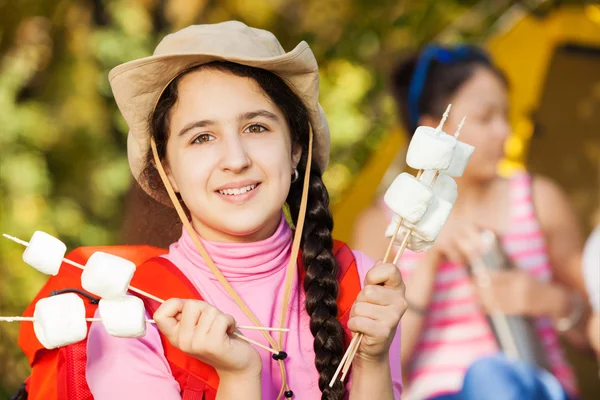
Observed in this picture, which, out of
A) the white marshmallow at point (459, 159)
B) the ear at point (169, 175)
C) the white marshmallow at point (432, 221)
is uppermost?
the white marshmallow at point (459, 159)

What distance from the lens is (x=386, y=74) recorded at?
6.41 metres

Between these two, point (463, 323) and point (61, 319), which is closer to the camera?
point (61, 319)

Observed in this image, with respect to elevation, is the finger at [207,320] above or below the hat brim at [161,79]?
below

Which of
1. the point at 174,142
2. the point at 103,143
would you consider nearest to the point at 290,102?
the point at 174,142

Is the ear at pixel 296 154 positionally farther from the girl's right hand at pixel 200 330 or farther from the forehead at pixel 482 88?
the forehead at pixel 482 88

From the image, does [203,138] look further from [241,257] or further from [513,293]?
[513,293]

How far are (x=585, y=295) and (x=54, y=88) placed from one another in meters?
4.72

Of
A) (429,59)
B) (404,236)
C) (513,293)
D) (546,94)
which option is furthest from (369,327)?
(546,94)

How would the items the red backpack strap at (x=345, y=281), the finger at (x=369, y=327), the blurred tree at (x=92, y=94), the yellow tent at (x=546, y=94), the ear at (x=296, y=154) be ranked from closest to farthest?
the finger at (x=369, y=327), the red backpack strap at (x=345, y=281), the ear at (x=296, y=154), the yellow tent at (x=546, y=94), the blurred tree at (x=92, y=94)

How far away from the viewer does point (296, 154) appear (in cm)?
213

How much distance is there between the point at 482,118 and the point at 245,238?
242 centimetres

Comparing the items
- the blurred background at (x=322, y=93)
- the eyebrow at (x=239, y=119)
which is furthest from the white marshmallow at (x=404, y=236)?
the blurred background at (x=322, y=93)

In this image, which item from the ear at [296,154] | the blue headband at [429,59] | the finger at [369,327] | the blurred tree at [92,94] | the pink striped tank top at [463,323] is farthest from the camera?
the blurred tree at [92,94]

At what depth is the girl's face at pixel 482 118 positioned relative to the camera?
419cm
